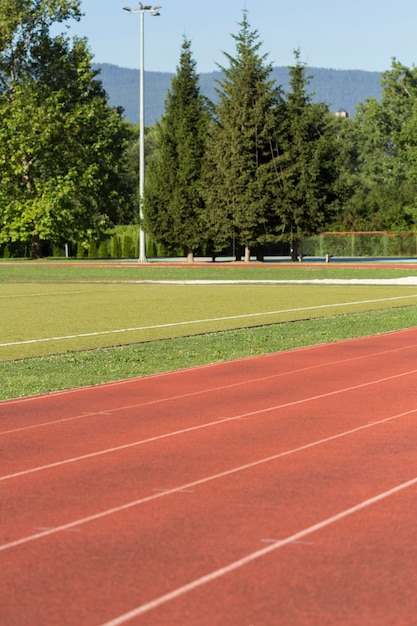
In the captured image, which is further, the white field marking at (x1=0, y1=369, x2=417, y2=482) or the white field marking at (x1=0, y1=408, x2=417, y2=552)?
the white field marking at (x1=0, y1=369, x2=417, y2=482)

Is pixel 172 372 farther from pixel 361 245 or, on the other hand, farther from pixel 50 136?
pixel 361 245

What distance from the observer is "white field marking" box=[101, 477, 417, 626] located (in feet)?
15.8

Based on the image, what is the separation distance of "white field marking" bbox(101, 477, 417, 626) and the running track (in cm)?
1

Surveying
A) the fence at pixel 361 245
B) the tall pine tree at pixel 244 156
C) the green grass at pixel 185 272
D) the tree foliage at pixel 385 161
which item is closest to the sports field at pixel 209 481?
the green grass at pixel 185 272

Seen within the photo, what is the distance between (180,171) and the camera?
66.4 metres

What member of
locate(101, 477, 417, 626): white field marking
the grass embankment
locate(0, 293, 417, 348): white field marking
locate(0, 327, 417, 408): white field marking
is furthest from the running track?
locate(0, 293, 417, 348): white field marking

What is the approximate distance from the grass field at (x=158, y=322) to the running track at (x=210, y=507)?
256cm

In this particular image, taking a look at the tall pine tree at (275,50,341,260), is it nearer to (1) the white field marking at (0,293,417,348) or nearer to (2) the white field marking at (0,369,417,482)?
(1) the white field marking at (0,293,417,348)

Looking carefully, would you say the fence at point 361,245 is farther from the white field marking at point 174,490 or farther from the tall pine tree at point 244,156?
the white field marking at point 174,490

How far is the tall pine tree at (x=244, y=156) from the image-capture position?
62.9 meters

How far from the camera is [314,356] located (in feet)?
50.7

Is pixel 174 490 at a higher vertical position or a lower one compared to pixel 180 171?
lower

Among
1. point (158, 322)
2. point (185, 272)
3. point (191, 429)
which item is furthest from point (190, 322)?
point (185, 272)

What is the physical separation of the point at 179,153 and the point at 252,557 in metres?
62.1
